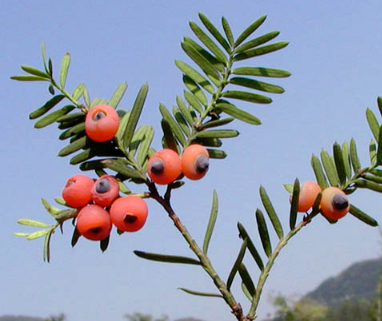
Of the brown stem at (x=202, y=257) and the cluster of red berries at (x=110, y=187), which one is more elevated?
the cluster of red berries at (x=110, y=187)

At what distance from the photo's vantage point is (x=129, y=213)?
65 cm

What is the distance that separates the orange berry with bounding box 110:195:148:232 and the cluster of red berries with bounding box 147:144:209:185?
4 cm

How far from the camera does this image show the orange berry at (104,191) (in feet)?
2.21

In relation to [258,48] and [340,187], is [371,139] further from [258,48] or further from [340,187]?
[258,48]

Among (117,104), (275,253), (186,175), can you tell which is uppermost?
(117,104)

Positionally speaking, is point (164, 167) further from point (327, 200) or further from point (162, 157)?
point (327, 200)

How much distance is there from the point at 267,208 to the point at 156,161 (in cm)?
20

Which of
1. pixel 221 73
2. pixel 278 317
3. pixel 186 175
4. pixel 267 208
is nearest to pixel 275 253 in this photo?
pixel 267 208

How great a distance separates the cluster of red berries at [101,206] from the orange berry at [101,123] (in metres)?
0.06

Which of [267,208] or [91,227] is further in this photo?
[267,208]

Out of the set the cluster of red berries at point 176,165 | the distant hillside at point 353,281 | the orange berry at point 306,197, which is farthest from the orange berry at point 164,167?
the distant hillside at point 353,281

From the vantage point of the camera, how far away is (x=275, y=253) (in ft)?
2.46

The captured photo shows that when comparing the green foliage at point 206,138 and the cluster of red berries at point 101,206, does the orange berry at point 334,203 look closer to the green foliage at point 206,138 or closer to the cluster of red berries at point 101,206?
the green foliage at point 206,138

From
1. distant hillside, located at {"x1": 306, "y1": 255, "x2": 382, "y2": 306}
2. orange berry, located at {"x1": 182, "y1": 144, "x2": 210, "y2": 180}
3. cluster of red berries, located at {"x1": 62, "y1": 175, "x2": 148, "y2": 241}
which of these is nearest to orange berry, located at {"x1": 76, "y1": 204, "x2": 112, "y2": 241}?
cluster of red berries, located at {"x1": 62, "y1": 175, "x2": 148, "y2": 241}
